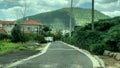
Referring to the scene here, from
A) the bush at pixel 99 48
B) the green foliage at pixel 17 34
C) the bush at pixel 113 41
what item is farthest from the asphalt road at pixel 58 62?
the green foliage at pixel 17 34

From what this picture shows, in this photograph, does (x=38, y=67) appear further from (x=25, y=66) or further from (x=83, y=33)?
(x=83, y=33)

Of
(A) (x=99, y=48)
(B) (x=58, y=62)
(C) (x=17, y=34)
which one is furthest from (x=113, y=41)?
(C) (x=17, y=34)

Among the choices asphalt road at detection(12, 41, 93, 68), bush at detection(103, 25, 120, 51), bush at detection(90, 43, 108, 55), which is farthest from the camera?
bush at detection(90, 43, 108, 55)

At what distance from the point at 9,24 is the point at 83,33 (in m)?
131

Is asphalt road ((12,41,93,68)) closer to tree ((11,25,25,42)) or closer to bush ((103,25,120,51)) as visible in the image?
bush ((103,25,120,51))

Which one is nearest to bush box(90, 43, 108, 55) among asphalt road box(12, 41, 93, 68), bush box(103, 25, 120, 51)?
bush box(103, 25, 120, 51)

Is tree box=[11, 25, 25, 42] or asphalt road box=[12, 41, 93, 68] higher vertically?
→ asphalt road box=[12, 41, 93, 68]

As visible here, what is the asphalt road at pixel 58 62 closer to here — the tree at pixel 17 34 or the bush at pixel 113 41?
the bush at pixel 113 41

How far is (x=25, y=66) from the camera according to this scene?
19453mm

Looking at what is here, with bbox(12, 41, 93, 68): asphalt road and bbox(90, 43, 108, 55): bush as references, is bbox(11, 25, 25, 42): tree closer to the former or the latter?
bbox(90, 43, 108, 55): bush

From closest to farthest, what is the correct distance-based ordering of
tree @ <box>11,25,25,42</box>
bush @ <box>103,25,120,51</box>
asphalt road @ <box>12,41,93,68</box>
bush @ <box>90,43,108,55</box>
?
asphalt road @ <box>12,41,93,68</box> → bush @ <box>103,25,120,51</box> → bush @ <box>90,43,108,55</box> → tree @ <box>11,25,25,42</box>

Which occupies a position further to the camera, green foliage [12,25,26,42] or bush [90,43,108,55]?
green foliage [12,25,26,42]

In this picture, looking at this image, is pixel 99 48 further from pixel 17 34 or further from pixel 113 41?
pixel 17 34

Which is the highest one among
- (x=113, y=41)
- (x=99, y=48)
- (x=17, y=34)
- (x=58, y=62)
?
(x=113, y=41)
